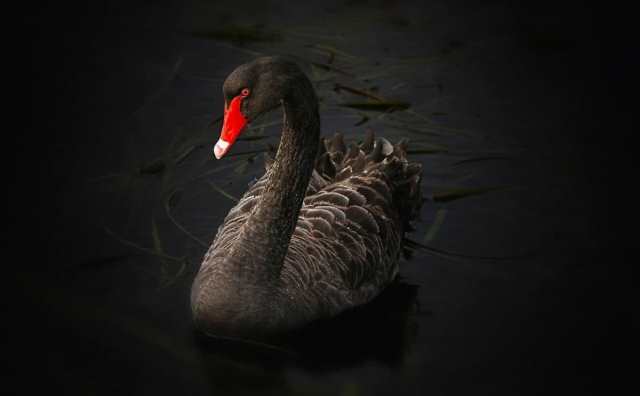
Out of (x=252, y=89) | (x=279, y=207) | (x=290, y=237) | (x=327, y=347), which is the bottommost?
(x=327, y=347)

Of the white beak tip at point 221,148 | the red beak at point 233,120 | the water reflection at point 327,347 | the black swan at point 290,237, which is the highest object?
the red beak at point 233,120

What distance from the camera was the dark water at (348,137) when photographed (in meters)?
5.04

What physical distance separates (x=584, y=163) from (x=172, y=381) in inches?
155

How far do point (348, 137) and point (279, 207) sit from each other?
245cm

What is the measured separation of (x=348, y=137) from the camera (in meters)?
7.36

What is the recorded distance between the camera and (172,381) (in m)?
4.88

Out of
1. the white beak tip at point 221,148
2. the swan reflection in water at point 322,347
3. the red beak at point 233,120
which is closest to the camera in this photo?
the white beak tip at point 221,148

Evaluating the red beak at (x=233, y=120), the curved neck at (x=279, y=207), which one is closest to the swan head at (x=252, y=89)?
the red beak at (x=233, y=120)

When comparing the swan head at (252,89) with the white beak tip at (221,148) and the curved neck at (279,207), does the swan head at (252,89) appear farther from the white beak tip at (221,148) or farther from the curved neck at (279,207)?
the curved neck at (279,207)

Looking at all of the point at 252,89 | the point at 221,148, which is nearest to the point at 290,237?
the point at 221,148

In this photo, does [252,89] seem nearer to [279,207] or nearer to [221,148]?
[221,148]

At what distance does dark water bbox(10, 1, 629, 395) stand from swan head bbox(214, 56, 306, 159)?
133cm

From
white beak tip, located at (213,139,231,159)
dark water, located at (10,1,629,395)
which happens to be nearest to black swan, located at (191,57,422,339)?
white beak tip, located at (213,139,231,159)

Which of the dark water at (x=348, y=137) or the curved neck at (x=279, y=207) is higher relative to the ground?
the curved neck at (x=279, y=207)
